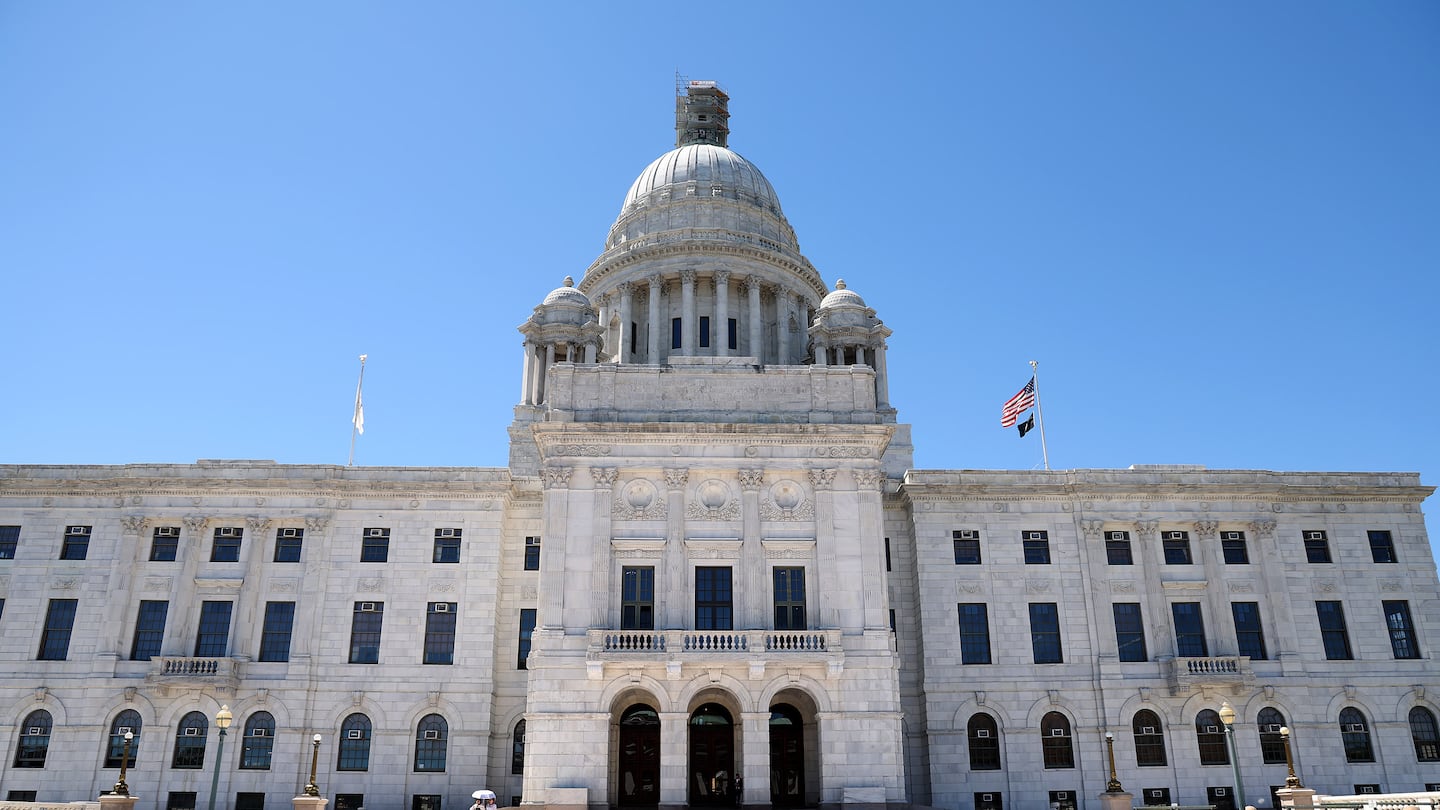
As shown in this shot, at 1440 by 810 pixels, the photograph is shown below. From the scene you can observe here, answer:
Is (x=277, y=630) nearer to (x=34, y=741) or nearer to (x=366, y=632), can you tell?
(x=366, y=632)

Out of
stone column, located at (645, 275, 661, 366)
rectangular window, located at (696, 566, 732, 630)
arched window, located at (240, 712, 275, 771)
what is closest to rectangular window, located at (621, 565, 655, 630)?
rectangular window, located at (696, 566, 732, 630)

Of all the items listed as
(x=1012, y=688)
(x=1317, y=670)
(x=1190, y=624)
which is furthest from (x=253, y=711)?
(x=1317, y=670)

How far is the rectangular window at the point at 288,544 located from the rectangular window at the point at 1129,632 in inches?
1439

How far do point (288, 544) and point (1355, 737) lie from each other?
47.5 m

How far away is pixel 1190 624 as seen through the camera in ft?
154

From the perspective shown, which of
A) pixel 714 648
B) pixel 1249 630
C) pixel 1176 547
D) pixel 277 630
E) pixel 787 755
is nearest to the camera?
pixel 714 648

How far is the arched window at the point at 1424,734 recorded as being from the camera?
149 ft

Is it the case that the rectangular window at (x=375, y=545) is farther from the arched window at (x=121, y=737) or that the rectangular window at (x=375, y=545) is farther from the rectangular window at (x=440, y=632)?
the arched window at (x=121, y=737)

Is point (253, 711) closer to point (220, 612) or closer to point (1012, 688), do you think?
point (220, 612)

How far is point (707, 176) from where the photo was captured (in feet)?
228

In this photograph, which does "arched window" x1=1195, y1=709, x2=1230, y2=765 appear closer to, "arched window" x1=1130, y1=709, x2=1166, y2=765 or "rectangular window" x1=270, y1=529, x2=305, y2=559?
"arched window" x1=1130, y1=709, x2=1166, y2=765

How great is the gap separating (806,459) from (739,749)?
37.1 ft

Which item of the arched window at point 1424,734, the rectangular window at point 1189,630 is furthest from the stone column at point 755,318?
the arched window at point 1424,734

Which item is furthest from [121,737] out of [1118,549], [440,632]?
[1118,549]
